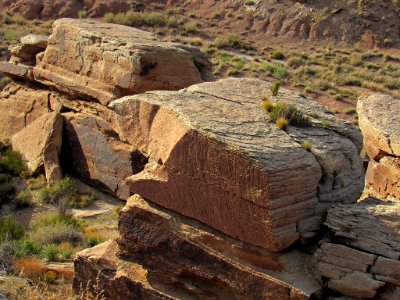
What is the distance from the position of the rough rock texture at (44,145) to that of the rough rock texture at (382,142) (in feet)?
27.3

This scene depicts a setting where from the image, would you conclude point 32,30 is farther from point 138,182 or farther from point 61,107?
point 138,182

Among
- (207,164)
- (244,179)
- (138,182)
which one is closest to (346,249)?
(244,179)

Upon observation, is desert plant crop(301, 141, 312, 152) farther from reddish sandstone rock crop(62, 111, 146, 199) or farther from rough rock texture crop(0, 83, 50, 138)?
rough rock texture crop(0, 83, 50, 138)

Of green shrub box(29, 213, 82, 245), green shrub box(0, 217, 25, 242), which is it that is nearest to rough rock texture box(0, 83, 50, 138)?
green shrub box(29, 213, 82, 245)

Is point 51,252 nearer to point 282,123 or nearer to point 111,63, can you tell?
point 282,123

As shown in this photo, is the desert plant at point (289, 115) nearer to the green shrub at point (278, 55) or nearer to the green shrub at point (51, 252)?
the green shrub at point (51, 252)

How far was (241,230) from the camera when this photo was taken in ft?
26.2

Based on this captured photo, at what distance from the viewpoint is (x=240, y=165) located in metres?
7.75

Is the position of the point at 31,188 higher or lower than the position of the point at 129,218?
lower

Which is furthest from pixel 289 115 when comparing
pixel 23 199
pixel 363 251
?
pixel 23 199

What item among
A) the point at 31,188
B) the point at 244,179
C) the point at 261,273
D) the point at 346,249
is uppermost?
the point at 244,179

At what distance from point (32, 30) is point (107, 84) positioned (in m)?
20.2

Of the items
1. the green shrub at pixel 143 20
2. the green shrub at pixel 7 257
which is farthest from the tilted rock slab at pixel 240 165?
the green shrub at pixel 143 20

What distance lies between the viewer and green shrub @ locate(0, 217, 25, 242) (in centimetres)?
1269
